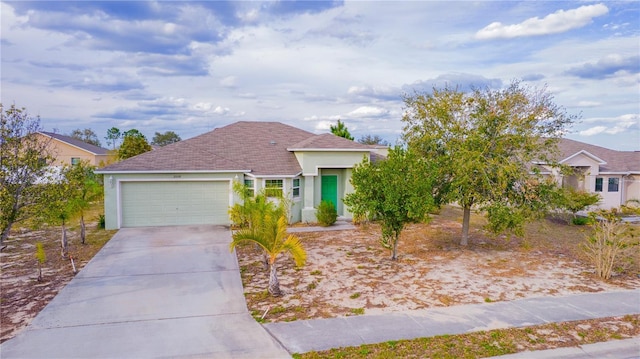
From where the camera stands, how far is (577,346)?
7090mm

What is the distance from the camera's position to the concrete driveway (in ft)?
22.1

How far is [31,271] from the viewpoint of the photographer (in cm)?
1110

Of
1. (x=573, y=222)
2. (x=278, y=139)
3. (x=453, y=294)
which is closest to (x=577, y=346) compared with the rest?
(x=453, y=294)

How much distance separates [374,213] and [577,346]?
6.06 meters

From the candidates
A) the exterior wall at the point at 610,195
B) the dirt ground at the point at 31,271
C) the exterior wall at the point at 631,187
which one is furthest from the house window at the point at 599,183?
the dirt ground at the point at 31,271

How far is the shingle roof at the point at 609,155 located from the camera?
81.5 feet

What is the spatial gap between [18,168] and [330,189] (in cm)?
1363

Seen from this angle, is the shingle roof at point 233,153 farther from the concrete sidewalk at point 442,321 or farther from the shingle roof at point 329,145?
the concrete sidewalk at point 442,321

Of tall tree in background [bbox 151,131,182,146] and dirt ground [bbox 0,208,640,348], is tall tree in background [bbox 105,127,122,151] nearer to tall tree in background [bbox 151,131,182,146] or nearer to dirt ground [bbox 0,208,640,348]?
tall tree in background [bbox 151,131,182,146]

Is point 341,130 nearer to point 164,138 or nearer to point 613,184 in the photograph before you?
point 613,184

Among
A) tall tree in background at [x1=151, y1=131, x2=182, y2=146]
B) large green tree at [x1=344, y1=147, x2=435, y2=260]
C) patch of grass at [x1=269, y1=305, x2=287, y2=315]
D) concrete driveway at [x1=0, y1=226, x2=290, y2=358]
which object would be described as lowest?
patch of grass at [x1=269, y1=305, x2=287, y2=315]

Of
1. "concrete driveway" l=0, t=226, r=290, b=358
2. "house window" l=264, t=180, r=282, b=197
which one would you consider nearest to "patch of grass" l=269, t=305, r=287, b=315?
"concrete driveway" l=0, t=226, r=290, b=358

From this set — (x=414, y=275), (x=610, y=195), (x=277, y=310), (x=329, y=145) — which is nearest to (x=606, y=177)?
(x=610, y=195)

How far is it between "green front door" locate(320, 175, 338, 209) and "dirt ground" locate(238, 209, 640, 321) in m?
4.20
